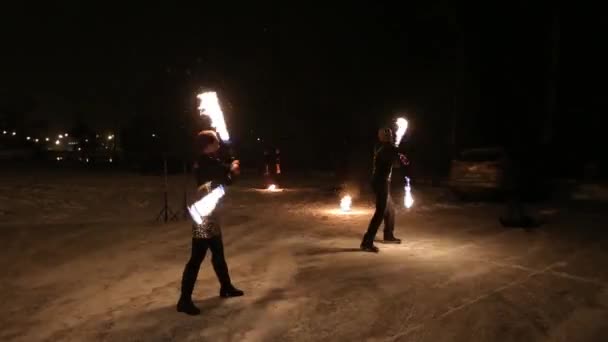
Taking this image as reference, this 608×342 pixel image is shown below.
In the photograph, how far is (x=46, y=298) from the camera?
6105 mm

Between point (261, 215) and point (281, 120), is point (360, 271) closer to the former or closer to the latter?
point (261, 215)

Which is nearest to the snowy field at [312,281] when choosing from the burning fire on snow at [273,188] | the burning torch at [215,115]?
the burning torch at [215,115]

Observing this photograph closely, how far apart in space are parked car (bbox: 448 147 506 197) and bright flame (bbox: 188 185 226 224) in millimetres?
11348

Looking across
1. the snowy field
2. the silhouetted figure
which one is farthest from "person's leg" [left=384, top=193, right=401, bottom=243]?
the silhouetted figure

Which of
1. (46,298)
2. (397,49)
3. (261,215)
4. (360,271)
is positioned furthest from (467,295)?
(397,49)

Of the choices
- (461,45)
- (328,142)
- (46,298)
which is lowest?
(46,298)

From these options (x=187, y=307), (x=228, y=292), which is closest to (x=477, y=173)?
(x=228, y=292)

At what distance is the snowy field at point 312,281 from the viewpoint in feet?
16.4

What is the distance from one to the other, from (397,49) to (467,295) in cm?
2351

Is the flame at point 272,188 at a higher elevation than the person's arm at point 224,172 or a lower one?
lower

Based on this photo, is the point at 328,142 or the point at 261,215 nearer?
the point at 261,215

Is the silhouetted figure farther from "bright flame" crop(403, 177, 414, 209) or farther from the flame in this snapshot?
"bright flame" crop(403, 177, 414, 209)

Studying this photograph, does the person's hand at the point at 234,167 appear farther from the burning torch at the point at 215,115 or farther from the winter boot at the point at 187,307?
the winter boot at the point at 187,307

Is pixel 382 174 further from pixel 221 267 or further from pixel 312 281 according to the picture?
pixel 221 267
